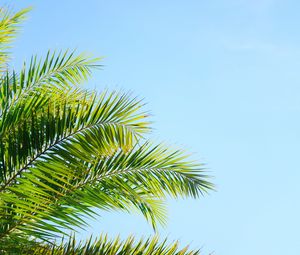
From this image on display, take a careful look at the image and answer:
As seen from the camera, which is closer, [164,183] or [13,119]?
[13,119]

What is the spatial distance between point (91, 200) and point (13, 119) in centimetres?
110

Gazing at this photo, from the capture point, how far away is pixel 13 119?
639 centimetres

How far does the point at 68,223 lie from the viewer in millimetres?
5906

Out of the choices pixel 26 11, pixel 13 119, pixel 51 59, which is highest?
pixel 26 11

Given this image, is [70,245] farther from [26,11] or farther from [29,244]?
[26,11]

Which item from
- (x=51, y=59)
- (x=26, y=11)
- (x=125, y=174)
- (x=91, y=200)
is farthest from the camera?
(x=26, y=11)

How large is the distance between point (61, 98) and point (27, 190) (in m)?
1.78

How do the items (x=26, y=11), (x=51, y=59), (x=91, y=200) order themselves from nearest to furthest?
1. (x=91, y=200)
2. (x=51, y=59)
3. (x=26, y=11)

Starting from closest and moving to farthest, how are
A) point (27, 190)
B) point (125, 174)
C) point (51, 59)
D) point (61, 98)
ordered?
point (27, 190), point (125, 174), point (61, 98), point (51, 59)

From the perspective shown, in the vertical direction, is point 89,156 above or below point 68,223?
above

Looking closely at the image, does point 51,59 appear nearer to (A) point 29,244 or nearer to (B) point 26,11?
(B) point 26,11

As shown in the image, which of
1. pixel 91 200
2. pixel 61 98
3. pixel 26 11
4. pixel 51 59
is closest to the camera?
pixel 91 200

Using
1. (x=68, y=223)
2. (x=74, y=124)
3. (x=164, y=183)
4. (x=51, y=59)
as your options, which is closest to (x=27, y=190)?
(x=68, y=223)

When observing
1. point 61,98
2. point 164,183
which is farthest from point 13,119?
point 164,183
